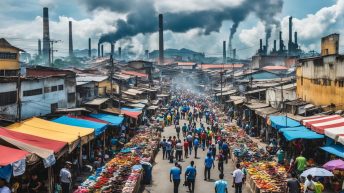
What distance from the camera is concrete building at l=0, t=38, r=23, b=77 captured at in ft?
145

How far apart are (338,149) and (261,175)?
3.88 metres

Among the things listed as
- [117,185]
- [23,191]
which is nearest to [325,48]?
[117,185]

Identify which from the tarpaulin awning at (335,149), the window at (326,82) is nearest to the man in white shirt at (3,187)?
the tarpaulin awning at (335,149)

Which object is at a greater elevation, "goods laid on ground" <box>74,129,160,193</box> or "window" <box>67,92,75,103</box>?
"window" <box>67,92,75,103</box>

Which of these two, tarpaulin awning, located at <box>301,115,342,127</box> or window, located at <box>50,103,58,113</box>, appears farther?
window, located at <box>50,103,58,113</box>

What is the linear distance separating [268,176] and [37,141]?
10.5 metres

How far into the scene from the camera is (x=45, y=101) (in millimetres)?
29484

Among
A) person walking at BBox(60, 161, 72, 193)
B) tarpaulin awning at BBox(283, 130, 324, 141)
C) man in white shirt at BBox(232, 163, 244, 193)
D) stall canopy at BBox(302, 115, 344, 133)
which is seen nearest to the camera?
person walking at BBox(60, 161, 72, 193)

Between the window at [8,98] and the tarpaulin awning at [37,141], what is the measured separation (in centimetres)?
730

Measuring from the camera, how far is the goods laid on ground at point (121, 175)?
16984mm

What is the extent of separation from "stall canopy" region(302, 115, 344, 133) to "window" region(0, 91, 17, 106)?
17783 mm

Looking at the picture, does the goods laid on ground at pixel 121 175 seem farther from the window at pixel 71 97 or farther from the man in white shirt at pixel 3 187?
the window at pixel 71 97

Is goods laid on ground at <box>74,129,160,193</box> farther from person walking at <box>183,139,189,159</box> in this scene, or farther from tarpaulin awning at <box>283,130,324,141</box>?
tarpaulin awning at <box>283,130,324,141</box>

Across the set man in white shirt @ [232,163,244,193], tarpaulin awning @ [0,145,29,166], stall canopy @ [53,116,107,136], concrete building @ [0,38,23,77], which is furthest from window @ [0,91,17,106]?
concrete building @ [0,38,23,77]
